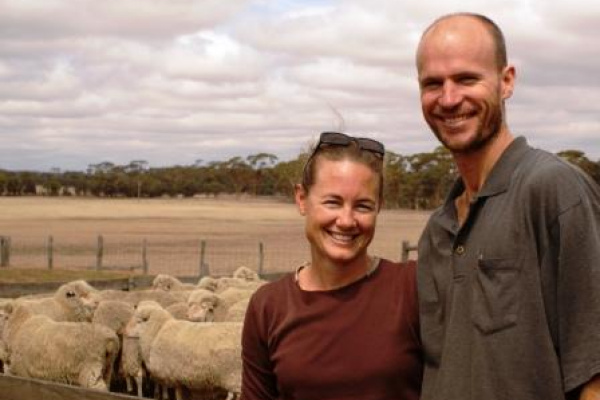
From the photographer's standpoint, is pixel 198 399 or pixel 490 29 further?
pixel 198 399

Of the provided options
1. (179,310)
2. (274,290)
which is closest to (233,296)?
(179,310)

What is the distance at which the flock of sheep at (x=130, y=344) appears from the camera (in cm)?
920

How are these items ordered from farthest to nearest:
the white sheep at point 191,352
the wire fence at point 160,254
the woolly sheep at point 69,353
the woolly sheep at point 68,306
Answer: the wire fence at point 160,254 → the woolly sheep at point 68,306 → the woolly sheep at point 69,353 → the white sheep at point 191,352

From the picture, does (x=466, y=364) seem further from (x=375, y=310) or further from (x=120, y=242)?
(x=120, y=242)

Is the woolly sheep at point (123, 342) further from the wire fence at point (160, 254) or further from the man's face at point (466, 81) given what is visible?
the wire fence at point (160, 254)

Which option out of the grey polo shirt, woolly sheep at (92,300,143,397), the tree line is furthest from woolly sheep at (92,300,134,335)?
the tree line

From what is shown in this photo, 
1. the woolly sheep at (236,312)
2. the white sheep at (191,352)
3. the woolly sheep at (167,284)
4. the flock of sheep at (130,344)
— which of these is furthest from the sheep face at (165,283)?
the white sheep at (191,352)

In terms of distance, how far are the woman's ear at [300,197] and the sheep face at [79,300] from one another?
926cm

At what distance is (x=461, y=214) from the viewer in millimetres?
2648

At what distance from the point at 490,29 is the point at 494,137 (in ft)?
1.03

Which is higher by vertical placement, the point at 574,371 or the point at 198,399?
the point at 574,371

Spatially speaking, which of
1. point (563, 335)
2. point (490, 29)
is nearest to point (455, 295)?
point (563, 335)

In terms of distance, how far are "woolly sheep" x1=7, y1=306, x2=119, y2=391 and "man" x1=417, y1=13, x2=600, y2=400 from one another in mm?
7710

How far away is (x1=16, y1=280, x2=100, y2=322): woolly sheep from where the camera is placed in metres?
11.9
